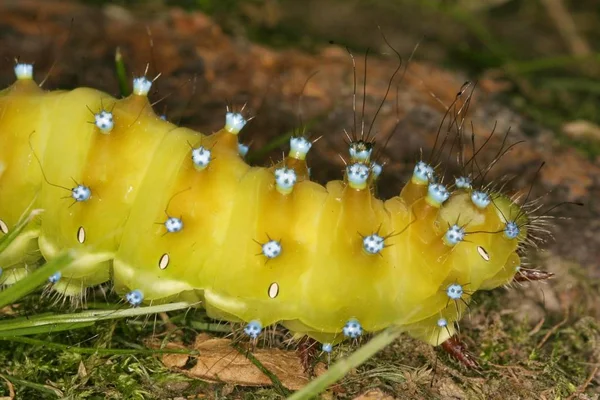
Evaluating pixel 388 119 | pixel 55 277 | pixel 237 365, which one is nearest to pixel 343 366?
pixel 237 365

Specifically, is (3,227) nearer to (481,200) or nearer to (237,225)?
(237,225)

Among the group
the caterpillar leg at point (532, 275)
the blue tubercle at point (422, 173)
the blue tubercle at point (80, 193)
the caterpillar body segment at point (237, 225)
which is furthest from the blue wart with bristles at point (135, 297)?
the caterpillar leg at point (532, 275)

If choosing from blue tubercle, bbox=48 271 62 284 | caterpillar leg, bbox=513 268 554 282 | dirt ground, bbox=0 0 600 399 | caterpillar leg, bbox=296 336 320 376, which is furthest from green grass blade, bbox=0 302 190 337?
caterpillar leg, bbox=513 268 554 282

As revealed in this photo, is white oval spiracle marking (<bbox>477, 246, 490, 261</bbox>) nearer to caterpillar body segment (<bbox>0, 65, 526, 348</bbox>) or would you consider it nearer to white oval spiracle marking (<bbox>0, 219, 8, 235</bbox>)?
caterpillar body segment (<bbox>0, 65, 526, 348</bbox>)

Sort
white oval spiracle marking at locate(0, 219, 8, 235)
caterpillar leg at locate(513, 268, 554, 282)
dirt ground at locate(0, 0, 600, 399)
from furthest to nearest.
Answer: dirt ground at locate(0, 0, 600, 399), caterpillar leg at locate(513, 268, 554, 282), white oval spiracle marking at locate(0, 219, 8, 235)

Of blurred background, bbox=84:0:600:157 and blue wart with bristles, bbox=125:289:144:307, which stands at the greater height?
blue wart with bristles, bbox=125:289:144:307

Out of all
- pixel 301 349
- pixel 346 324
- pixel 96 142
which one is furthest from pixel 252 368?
pixel 96 142
